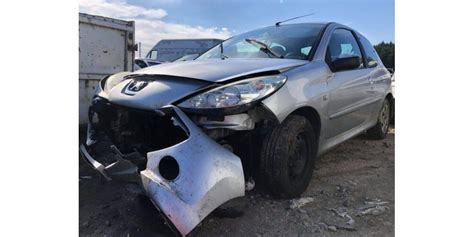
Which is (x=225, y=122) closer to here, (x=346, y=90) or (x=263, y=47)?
(x=263, y=47)

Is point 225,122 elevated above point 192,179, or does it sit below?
above

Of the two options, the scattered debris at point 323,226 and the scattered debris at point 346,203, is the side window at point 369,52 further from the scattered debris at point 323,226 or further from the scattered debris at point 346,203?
the scattered debris at point 323,226

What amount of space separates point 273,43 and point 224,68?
32.9 inches

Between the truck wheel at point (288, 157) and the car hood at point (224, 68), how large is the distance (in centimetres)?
37

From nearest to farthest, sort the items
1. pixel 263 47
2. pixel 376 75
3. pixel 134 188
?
pixel 134 188
pixel 263 47
pixel 376 75

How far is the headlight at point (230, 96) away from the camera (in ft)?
6.60

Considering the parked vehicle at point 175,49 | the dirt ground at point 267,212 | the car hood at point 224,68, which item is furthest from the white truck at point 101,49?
the parked vehicle at point 175,49

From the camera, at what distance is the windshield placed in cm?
285

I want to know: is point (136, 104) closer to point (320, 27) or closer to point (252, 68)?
point (252, 68)

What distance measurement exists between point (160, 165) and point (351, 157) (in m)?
2.47

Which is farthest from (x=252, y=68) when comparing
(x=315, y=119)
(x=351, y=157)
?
(x=351, y=157)

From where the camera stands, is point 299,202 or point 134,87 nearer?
point 134,87

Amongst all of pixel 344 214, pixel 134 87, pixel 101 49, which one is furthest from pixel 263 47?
pixel 101 49

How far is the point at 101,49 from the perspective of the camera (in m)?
4.10
